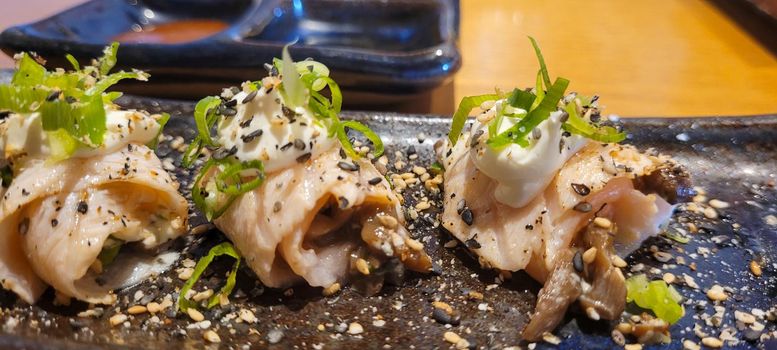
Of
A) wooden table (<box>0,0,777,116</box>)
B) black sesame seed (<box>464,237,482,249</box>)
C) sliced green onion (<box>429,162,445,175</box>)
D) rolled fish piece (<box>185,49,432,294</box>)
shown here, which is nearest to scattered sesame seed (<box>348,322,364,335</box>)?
rolled fish piece (<box>185,49,432,294</box>)

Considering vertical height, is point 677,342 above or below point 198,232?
above

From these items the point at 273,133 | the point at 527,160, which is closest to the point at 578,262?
the point at 527,160

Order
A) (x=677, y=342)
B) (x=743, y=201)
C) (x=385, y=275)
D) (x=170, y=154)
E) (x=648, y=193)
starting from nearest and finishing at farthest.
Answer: (x=677, y=342)
(x=385, y=275)
(x=648, y=193)
(x=743, y=201)
(x=170, y=154)

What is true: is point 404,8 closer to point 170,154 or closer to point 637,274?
point 170,154

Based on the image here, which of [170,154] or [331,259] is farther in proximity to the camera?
[170,154]

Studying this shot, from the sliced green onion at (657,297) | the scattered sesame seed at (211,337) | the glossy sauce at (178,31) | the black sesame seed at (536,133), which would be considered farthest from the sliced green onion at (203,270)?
the glossy sauce at (178,31)

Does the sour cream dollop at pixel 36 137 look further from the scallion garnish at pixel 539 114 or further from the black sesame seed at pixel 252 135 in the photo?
the scallion garnish at pixel 539 114

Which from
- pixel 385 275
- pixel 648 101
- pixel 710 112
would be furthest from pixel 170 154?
pixel 710 112

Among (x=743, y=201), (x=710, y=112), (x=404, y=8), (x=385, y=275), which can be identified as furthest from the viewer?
(x=404, y=8)
